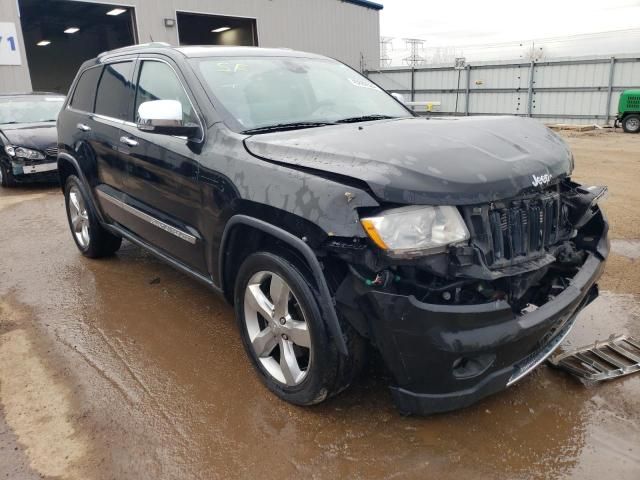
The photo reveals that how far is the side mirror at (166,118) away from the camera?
2.99 meters

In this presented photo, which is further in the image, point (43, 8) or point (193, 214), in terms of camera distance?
point (43, 8)

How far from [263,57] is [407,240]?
7.07ft

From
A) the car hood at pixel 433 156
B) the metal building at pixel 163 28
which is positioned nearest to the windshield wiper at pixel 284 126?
the car hood at pixel 433 156

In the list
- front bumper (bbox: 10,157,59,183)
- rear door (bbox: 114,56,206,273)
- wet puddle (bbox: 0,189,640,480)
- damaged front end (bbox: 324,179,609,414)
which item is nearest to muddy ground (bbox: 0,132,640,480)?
wet puddle (bbox: 0,189,640,480)

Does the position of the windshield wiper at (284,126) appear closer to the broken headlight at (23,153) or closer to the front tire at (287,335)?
the front tire at (287,335)

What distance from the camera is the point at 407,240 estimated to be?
2164 mm

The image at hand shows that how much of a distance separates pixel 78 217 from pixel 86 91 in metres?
1.26

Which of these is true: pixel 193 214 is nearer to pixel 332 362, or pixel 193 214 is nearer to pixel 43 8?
pixel 332 362

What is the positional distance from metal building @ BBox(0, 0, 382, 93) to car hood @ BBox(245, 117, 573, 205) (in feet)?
49.1

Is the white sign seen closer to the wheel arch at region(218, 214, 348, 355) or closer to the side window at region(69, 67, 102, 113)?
the side window at region(69, 67, 102, 113)

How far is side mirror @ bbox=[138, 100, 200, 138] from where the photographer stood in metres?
2.99

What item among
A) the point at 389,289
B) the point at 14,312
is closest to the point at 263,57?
the point at 389,289

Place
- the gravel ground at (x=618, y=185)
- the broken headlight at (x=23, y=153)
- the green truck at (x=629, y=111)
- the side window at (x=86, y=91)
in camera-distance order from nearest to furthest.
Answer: the gravel ground at (x=618, y=185) < the side window at (x=86, y=91) < the broken headlight at (x=23, y=153) < the green truck at (x=629, y=111)

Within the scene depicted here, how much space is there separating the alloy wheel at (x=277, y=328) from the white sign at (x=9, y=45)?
48.8 feet
